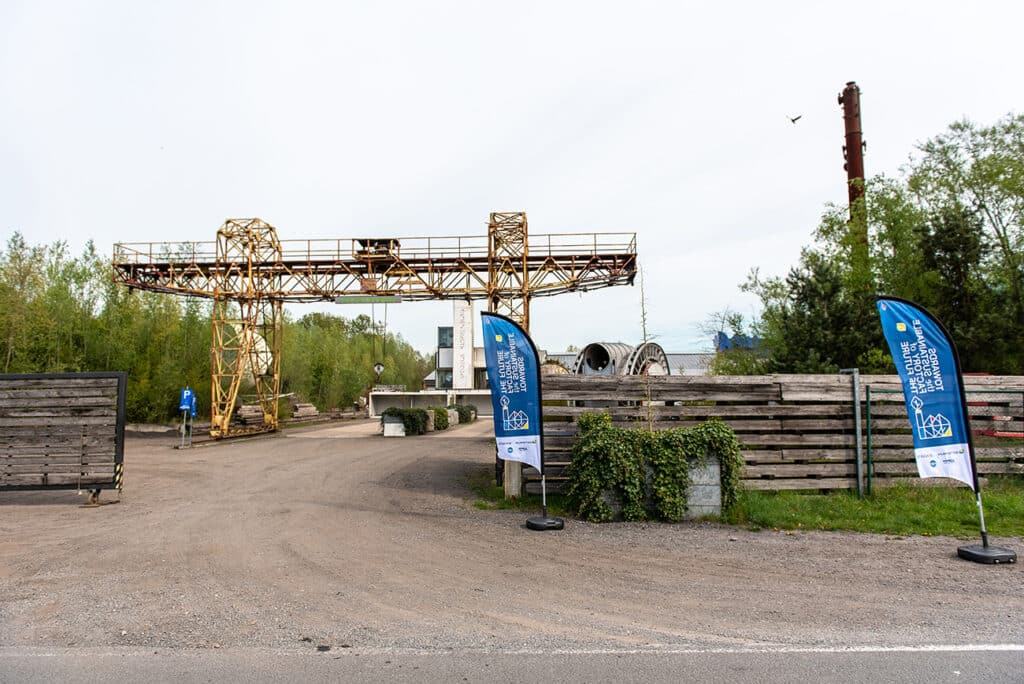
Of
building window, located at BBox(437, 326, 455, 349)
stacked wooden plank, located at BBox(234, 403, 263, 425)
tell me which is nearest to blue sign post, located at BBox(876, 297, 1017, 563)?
stacked wooden plank, located at BBox(234, 403, 263, 425)

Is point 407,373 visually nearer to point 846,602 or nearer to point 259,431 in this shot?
point 259,431

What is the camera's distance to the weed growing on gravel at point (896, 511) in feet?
27.7

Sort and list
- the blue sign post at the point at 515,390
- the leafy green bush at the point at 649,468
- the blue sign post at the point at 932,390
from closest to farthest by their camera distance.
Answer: the blue sign post at the point at 932,390, the leafy green bush at the point at 649,468, the blue sign post at the point at 515,390

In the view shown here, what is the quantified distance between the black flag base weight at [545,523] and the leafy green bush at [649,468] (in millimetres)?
622

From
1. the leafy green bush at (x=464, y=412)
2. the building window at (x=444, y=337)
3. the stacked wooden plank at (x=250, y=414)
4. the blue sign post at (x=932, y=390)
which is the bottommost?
the leafy green bush at (x=464, y=412)

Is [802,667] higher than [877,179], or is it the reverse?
[877,179]

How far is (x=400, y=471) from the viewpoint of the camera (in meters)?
15.3

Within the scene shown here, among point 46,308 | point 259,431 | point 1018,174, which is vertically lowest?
point 259,431

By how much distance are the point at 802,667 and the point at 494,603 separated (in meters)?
2.62

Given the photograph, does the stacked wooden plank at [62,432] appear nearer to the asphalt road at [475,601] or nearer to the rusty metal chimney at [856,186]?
the asphalt road at [475,601]

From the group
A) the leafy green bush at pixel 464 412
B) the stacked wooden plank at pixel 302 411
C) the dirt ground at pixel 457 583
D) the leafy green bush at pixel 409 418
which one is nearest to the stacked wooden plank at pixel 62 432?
the dirt ground at pixel 457 583

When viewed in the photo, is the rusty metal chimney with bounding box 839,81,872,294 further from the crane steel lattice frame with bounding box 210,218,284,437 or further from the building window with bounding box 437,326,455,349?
the building window with bounding box 437,326,455,349

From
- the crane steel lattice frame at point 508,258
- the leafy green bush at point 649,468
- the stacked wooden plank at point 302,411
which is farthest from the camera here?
the stacked wooden plank at point 302,411

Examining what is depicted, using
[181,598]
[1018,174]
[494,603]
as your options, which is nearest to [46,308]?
[181,598]
